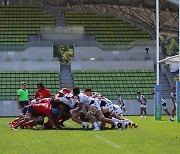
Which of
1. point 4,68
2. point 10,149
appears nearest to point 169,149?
point 10,149

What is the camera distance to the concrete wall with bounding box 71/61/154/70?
44.2 meters

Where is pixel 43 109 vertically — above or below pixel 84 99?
below

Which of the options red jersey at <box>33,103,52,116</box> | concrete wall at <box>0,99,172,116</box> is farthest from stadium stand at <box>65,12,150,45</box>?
red jersey at <box>33,103,52,116</box>

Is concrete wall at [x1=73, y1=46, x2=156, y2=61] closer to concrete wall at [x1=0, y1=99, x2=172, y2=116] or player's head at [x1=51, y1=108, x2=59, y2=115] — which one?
concrete wall at [x1=0, y1=99, x2=172, y2=116]

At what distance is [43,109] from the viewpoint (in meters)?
20.0

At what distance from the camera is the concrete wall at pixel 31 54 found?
143ft

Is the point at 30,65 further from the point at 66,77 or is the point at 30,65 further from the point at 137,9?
the point at 137,9

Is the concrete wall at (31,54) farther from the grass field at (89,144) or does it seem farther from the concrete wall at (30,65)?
the grass field at (89,144)

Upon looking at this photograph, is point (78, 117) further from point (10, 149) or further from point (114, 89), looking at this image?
point (114, 89)

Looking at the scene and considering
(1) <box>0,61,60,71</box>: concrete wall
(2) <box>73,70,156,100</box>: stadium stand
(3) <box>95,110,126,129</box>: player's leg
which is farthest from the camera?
(1) <box>0,61,60,71</box>: concrete wall

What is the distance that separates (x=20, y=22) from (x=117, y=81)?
1063cm

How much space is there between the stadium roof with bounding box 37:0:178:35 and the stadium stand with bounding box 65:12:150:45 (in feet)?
7.42

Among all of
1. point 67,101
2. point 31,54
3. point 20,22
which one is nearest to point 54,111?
point 67,101

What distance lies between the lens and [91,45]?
45.2 m
